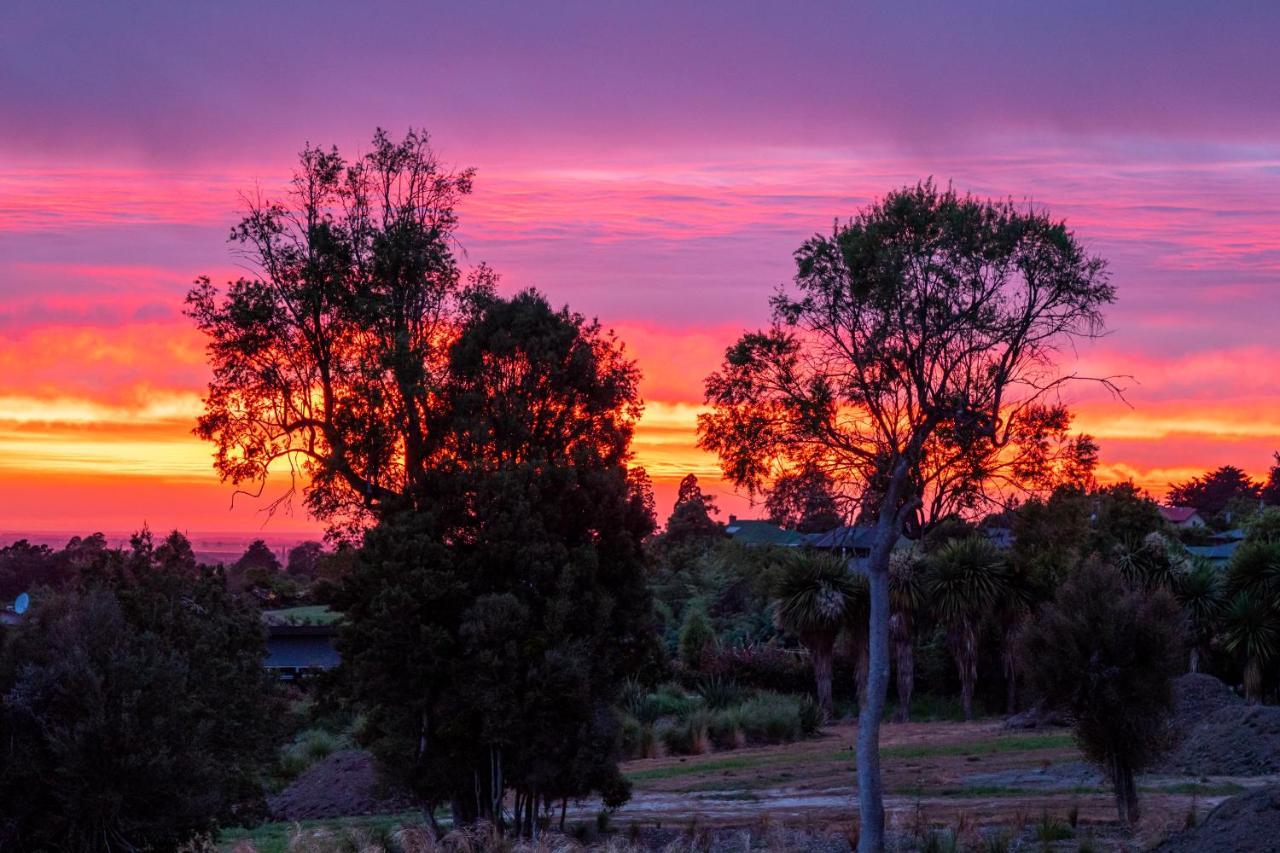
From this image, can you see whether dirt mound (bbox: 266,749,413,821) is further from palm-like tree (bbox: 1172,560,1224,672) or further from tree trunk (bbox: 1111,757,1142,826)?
palm-like tree (bbox: 1172,560,1224,672)

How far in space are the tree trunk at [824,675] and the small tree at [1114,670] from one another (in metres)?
24.2

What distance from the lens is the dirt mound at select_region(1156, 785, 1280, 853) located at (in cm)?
1491

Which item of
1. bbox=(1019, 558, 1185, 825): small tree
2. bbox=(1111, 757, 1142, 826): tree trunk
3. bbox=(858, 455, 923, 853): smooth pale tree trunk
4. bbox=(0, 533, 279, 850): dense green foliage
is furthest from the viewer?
bbox=(1111, 757, 1142, 826): tree trunk

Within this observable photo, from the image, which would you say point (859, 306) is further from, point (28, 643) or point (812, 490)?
point (28, 643)

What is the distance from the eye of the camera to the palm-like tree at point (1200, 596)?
135 ft

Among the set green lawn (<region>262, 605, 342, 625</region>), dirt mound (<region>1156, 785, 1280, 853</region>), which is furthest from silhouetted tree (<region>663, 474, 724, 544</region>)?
dirt mound (<region>1156, 785, 1280, 853</region>)

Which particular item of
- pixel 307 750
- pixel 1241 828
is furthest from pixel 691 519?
pixel 1241 828

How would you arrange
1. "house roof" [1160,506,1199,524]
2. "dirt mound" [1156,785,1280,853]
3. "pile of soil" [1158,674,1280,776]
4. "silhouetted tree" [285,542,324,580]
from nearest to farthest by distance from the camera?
"dirt mound" [1156,785,1280,853] < "pile of soil" [1158,674,1280,776] < "silhouetted tree" [285,542,324,580] < "house roof" [1160,506,1199,524]

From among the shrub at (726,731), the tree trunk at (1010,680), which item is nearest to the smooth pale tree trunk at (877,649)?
the shrub at (726,731)

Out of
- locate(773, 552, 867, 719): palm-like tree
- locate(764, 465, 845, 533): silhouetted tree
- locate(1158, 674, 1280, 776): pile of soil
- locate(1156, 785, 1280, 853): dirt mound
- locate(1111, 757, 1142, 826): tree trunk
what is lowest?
locate(1158, 674, 1280, 776): pile of soil

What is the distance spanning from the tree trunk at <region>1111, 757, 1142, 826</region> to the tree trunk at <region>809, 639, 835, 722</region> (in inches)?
952

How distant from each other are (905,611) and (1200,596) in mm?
8569

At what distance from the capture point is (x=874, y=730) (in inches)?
805

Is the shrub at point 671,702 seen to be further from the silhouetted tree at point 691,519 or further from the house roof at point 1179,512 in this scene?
the house roof at point 1179,512
